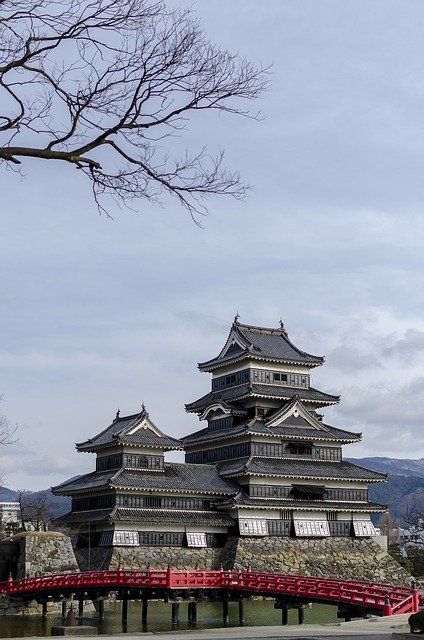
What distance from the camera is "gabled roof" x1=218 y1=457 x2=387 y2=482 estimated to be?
6241 centimetres

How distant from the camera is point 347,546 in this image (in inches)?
2569

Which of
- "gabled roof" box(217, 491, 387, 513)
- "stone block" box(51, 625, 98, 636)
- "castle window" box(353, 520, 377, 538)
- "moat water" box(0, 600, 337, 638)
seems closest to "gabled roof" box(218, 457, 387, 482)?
"gabled roof" box(217, 491, 387, 513)

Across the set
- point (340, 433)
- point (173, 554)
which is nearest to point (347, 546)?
point (340, 433)

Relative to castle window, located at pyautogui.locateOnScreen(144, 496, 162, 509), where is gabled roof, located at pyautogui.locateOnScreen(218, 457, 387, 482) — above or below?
above

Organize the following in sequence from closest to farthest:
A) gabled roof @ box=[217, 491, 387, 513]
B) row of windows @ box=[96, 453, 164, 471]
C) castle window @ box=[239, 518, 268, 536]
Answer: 1. row of windows @ box=[96, 453, 164, 471]
2. gabled roof @ box=[217, 491, 387, 513]
3. castle window @ box=[239, 518, 268, 536]

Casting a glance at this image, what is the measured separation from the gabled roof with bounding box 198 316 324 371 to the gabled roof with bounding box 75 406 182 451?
9.85m

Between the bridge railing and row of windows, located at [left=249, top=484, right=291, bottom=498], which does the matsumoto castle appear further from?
the bridge railing

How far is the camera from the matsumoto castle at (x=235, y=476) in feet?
194

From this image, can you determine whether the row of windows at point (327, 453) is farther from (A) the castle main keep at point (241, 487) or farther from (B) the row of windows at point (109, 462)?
(B) the row of windows at point (109, 462)

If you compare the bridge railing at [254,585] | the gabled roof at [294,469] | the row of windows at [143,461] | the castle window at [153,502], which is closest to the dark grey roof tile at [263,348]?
the gabled roof at [294,469]

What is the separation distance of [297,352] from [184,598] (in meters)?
33.9

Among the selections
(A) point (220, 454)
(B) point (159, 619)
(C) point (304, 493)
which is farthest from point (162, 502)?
(B) point (159, 619)

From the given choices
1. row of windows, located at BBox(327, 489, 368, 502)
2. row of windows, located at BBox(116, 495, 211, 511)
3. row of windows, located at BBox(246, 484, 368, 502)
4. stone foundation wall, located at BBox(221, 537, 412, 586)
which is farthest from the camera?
row of windows, located at BBox(327, 489, 368, 502)

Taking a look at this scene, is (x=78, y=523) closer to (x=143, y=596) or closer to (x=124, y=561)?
(x=124, y=561)
